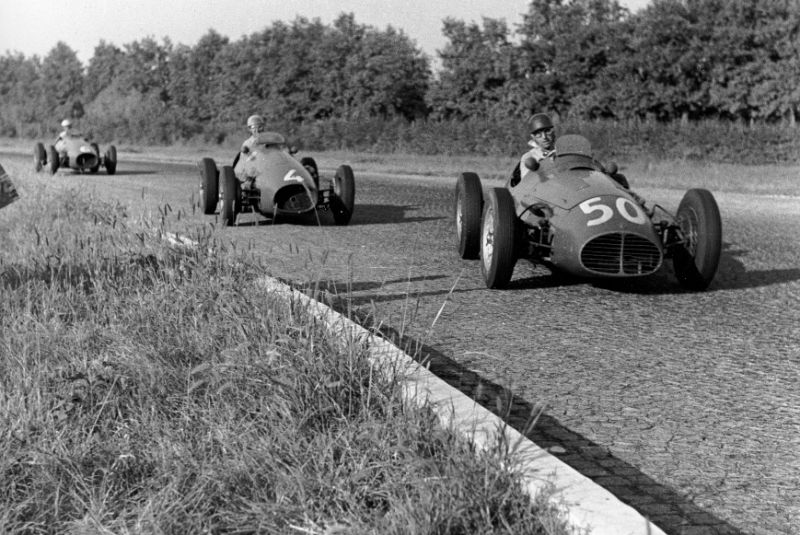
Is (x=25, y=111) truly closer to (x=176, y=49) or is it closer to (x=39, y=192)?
(x=176, y=49)

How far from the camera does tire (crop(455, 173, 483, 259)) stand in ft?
29.2

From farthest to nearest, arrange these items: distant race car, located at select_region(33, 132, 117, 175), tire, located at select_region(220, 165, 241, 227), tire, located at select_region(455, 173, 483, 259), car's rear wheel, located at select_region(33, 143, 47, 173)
Answer: car's rear wheel, located at select_region(33, 143, 47, 173), distant race car, located at select_region(33, 132, 117, 175), tire, located at select_region(220, 165, 241, 227), tire, located at select_region(455, 173, 483, 259)

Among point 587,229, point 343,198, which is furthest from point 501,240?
point 343,198

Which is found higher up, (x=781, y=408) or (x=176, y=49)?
(x=176, y=49)

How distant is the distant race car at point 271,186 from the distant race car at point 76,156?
12756 mm

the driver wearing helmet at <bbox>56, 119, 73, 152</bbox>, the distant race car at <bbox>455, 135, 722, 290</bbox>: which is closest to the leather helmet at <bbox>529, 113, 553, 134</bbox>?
the distant race car at <bbox>455, 135, 722, 290</bbox>

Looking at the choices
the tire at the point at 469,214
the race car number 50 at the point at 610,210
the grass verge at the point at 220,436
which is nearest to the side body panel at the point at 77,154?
the tire at the point at 469,214

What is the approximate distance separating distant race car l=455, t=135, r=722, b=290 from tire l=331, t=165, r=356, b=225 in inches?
180

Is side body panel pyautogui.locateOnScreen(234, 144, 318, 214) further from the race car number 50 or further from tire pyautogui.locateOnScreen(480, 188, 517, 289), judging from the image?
the race car number 50

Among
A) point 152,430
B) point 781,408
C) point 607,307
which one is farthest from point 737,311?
point 152,430

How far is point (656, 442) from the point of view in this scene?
3.92m

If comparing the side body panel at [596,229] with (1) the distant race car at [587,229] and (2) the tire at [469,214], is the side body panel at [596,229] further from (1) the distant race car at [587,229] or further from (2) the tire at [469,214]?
(2) the tire at [469,214]

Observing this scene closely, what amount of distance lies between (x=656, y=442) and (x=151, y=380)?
2073mm

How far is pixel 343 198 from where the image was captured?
42.4ft
